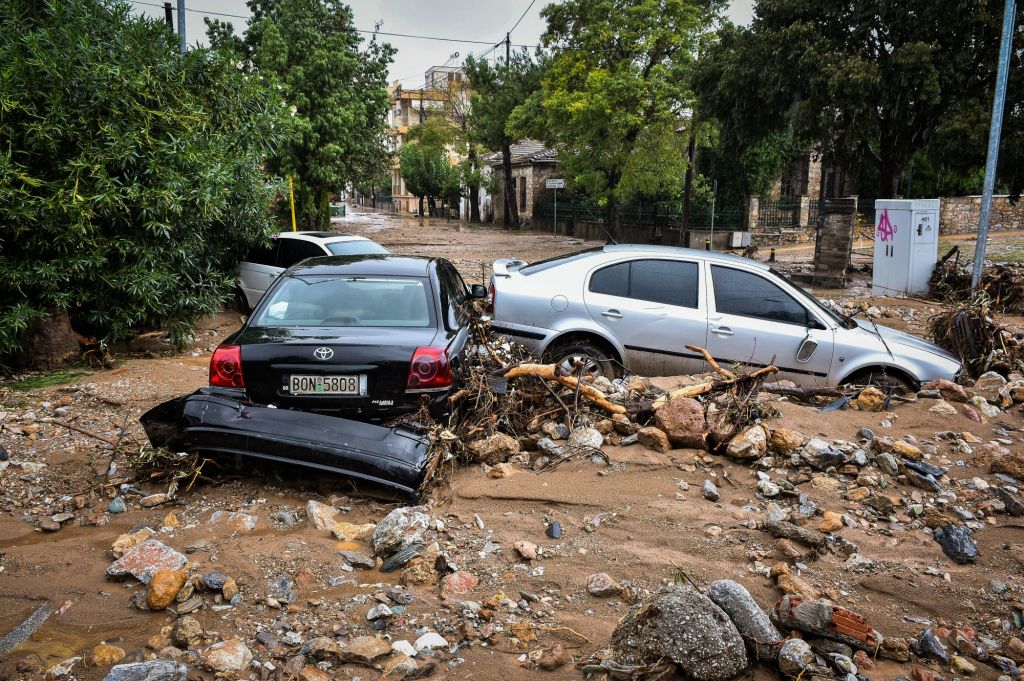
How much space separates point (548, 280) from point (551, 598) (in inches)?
158

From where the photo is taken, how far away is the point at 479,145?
3944 cm

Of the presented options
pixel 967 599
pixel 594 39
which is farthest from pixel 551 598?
pixel 594 39

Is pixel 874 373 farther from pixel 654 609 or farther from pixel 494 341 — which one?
pixel 654 609

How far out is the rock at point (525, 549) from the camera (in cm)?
396

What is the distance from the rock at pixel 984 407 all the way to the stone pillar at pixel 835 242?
988 centimetres

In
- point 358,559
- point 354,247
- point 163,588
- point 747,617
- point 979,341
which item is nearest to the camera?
point 747,617

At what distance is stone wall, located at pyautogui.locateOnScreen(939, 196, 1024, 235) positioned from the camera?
1082 inches

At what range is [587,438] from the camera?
528 centimetres

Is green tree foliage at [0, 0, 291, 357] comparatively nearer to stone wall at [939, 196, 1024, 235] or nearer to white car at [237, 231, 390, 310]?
white car at [237, 231, 390, 310]

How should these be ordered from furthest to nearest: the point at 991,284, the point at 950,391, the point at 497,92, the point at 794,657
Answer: the point at 497,92
the point at 991,284
the point at 950,391
the point at 794,657

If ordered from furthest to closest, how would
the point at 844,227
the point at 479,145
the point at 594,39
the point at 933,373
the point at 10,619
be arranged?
the point at 479,145
the point at 594,39
the point at 844,227
the point at 933,373
the point at 10,619

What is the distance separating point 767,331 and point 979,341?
2814 millimetres

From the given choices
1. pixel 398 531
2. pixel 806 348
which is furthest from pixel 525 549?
pixel 806 348

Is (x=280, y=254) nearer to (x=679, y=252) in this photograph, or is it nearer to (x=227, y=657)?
(x=679, y=252)
